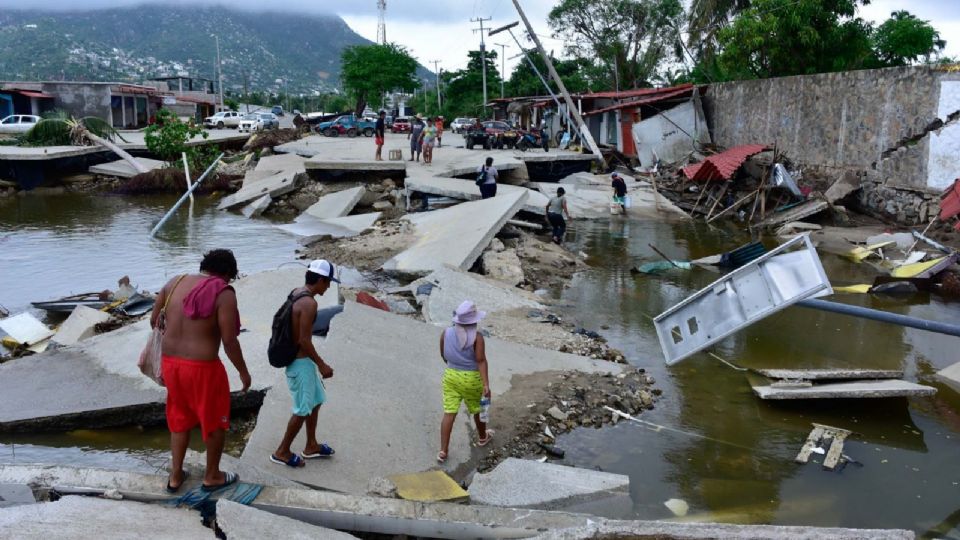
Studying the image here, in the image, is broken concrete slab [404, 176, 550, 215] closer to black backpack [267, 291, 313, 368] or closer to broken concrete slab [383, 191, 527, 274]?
broken concrete slab [383, 191, 527, 274]

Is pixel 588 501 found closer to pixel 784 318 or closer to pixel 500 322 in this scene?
pixel 500 322


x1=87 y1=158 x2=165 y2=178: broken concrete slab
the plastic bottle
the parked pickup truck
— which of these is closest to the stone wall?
the plastic bottle

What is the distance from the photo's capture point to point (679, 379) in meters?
7.64

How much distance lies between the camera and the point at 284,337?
14.9 feet

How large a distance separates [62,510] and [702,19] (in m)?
30.7

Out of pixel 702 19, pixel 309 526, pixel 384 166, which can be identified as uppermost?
pixel 702 19

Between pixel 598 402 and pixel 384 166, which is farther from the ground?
pixel 384 166

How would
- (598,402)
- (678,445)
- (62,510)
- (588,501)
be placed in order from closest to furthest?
(62,510) → (588,501) → (678,445) → (598,402)

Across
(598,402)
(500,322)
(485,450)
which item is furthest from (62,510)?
(500,322)

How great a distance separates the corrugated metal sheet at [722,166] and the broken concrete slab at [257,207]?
11355 mm

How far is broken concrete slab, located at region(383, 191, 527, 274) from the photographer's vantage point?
10922mm

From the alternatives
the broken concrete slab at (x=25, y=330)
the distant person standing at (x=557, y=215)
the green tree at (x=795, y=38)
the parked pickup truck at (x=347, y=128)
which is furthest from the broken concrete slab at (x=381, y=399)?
the parked pickup truck at (x=347, y=128)

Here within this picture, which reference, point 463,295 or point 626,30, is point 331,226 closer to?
point 463,295

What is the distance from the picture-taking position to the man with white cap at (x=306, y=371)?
453cm
